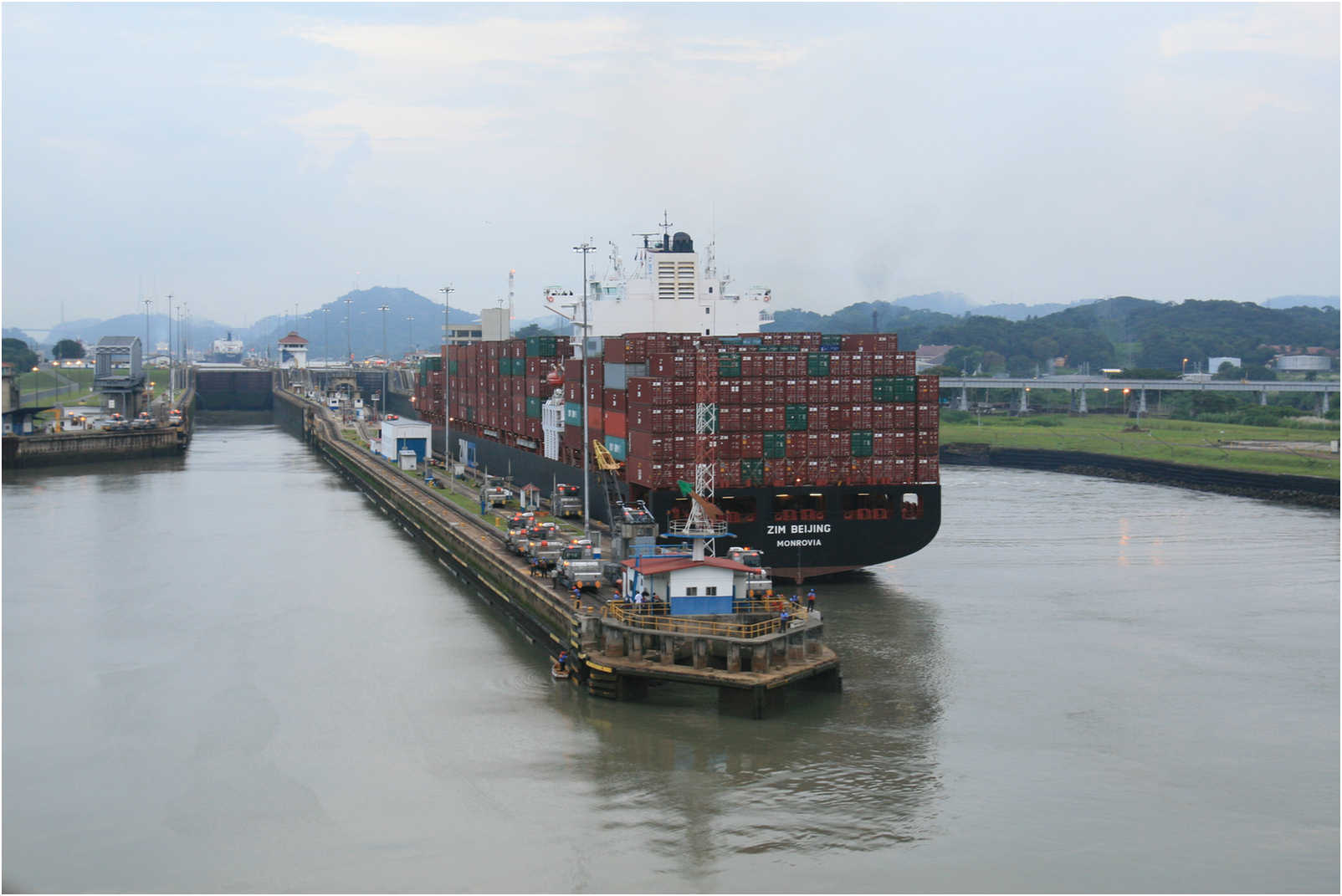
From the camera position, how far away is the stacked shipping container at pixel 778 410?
44.6 meters

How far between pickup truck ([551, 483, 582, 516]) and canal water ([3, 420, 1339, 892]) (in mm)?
6152

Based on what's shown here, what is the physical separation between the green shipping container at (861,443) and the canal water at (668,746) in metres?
4.93

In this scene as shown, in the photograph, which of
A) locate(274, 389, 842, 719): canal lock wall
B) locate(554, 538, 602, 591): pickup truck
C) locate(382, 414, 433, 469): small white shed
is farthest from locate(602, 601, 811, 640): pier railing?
locate(382, 414, 433, 469): small white shed

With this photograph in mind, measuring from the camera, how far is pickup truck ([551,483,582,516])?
53531 millimetres

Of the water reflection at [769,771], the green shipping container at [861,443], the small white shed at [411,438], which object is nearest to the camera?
the water reflection at [769,771]

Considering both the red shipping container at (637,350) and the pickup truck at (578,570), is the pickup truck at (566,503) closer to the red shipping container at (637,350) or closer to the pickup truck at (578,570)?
the red shipping container at (637,350)

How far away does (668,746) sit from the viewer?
28.4 metres

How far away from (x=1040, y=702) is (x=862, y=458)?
15.2 meters

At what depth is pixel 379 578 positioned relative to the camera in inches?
1991

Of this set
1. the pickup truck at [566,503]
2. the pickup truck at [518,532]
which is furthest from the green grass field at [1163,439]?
the pickup truck at [518,532]

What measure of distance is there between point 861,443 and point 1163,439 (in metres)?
76.3

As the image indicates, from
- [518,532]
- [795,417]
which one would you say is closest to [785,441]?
[795,417]

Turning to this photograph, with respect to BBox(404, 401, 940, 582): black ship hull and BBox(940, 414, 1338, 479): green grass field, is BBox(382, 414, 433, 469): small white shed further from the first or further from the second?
BBox(940, 414, 1338, 479): green grass field

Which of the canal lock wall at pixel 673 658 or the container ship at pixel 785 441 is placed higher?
the container ship at pixel 785 441
